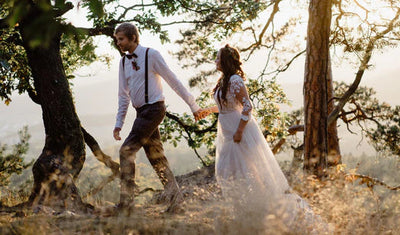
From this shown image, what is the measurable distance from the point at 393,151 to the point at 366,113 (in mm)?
1602

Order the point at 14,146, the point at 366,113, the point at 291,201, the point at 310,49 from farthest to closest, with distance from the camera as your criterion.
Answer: the point at 14,146, the point at 366,113, the point at 310,49, the point at 291,201

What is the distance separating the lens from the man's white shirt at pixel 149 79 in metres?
4.80

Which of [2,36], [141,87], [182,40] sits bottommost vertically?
[141,87]

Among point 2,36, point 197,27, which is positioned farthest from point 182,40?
point 2,36

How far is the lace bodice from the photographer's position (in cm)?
464

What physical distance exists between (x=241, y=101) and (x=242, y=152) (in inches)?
23.1

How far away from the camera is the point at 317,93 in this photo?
609cm

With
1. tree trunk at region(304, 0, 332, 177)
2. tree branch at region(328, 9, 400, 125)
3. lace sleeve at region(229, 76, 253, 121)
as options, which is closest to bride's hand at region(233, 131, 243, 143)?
lace sleeve at region(229, 76, 253, 121)

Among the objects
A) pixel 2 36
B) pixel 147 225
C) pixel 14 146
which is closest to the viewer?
pixel 147 225

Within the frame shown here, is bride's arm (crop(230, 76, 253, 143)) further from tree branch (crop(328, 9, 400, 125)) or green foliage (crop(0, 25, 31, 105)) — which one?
tree branch (crop(328, 9, 400, 125))

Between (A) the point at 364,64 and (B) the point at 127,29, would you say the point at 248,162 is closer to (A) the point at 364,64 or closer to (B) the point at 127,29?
(B) the point at 127,29

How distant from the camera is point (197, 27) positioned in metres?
12.8

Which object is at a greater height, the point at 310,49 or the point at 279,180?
the point at 310,49

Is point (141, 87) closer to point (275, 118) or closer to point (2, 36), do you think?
A: point (2, 36)
